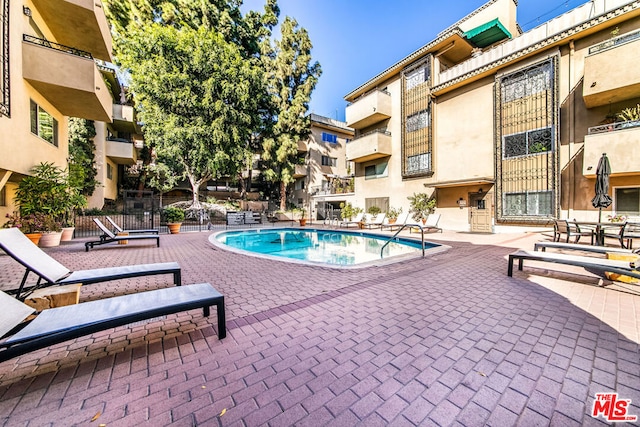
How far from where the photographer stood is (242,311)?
11.3ft

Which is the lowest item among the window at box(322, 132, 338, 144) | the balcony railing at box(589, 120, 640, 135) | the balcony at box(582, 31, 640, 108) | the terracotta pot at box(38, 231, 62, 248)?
the terracotta pot at box(38, 231, 62, 248)

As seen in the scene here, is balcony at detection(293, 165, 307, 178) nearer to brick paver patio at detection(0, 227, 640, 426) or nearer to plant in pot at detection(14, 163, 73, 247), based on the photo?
plant in pot at detection(14, 163, 73, 247)

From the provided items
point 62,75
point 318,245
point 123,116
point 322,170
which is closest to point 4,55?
point 62,75

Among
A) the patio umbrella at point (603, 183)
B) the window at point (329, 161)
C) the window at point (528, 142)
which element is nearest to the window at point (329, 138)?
the window at point (329, 161)

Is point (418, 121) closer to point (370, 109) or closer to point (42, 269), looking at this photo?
point (370, 109)

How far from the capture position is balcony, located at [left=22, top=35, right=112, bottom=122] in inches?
300

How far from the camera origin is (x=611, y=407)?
1815 millimetres

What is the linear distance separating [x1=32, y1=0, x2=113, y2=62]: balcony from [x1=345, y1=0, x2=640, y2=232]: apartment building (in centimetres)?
1525

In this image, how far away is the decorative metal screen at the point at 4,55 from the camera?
6289 millimetres

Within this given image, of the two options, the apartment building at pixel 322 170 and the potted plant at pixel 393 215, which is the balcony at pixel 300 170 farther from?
the potted plant at pixel 393 215

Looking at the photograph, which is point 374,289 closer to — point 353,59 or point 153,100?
point 153,100

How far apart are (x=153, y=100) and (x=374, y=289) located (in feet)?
67.4

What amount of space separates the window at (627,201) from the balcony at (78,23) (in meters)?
21.0

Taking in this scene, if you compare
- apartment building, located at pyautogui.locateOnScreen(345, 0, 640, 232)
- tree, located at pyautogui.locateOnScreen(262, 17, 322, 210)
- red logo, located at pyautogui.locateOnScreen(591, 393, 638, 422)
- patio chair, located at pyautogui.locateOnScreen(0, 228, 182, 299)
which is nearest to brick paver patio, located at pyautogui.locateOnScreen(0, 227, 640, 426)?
red logo, located at pyautogui.locateOnScreen(591, 393, 638, 422)
